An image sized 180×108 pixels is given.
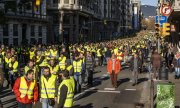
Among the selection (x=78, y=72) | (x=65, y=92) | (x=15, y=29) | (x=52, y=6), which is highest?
(x=52, y=6)

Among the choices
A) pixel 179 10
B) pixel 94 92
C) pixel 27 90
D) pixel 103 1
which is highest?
pixel 103 1

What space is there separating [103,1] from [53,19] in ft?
153

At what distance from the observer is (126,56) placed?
38594 mm

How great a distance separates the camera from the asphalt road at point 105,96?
612 inches

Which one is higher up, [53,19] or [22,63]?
[53,19]

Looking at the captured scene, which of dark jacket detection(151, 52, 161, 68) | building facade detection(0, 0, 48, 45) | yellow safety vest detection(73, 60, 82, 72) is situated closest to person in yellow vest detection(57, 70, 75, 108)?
yellow safety vest detection(73, 60, 82, 72)

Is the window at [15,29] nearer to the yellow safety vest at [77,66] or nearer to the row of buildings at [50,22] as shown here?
the row of buildings at [50,22]

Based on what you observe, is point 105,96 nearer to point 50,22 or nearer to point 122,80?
point 122,80

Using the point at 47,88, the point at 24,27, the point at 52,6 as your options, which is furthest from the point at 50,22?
the point at 47,88

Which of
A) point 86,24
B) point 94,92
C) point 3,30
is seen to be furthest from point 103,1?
point 94,92

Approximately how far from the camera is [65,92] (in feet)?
33.1

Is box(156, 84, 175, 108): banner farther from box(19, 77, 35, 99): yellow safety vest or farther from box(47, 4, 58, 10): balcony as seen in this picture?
box(47, 4, 58, 10): balcony

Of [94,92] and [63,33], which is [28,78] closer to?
[94,92]

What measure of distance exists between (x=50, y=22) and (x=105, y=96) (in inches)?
2398
